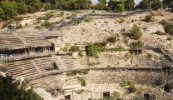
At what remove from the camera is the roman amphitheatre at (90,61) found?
4297 cm

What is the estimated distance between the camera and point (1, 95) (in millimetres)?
25734

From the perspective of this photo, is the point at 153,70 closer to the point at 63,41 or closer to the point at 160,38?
the point at 160,38

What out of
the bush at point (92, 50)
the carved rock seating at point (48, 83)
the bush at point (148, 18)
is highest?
the bush at point (148, 18)

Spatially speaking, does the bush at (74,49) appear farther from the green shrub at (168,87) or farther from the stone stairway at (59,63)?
the green shrub at (168,87)

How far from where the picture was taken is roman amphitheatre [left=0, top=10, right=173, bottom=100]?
141 feet

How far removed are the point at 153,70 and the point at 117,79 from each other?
5372 millimetres

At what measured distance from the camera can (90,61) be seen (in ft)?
164

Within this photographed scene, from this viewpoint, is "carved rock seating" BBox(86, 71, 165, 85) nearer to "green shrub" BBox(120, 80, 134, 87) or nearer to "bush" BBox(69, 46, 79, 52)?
"green shrub" BBox(120, 80, 134, 87)

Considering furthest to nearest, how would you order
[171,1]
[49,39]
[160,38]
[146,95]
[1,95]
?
[171,1] < [160,38] < [49,39] < [146,95] < [1,95]

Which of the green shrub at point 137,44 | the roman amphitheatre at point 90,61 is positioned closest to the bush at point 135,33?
the roman amphitheatre at point 90,61

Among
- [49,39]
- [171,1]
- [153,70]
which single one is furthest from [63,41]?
[171,1]

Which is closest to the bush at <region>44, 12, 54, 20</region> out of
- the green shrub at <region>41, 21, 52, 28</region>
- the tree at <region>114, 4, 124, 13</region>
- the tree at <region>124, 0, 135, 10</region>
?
the green shrub at <region>41, 21, 52, 28</region>

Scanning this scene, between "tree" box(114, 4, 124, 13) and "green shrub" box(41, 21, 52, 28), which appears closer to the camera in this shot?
"green shrub" box(41, 21, 52, 28)

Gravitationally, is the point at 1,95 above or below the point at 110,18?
below
